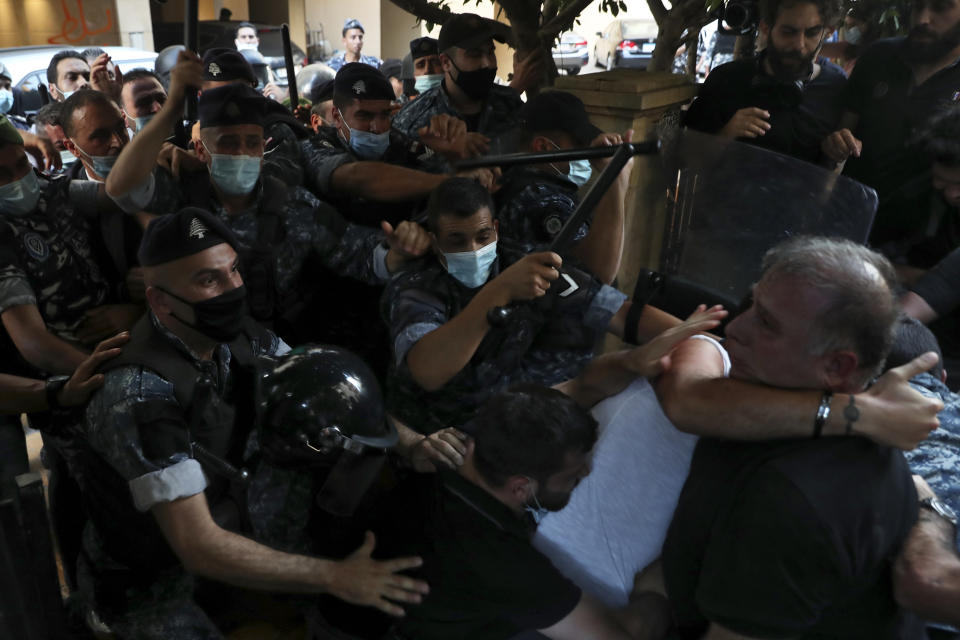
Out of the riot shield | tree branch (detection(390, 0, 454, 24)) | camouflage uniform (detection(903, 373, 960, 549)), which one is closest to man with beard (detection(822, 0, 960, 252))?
the riot shield

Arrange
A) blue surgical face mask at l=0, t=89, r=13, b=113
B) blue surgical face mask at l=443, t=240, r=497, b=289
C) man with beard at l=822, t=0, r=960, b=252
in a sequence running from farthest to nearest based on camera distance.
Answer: blue surgical face mask at l=0, t=89, r=13, b=113, man with beard at l=822, t=0, r=960, b=252, blue surgical face mask at l=443, t=240, r=497, b=289

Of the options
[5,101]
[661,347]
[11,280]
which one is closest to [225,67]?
[11,280]

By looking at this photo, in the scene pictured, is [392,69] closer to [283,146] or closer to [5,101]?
[5,101]

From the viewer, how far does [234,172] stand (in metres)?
3.10

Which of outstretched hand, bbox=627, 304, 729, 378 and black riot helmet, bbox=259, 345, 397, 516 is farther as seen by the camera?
black riot helmet, bbox=259, 345, 397, 516

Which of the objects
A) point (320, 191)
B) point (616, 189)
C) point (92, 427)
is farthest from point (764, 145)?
point (92, 427)

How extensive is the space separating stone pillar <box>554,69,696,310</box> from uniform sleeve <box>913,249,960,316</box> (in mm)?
1108

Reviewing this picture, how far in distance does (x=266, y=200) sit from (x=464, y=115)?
1137 millimetres

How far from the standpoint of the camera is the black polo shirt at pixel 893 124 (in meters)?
3.31

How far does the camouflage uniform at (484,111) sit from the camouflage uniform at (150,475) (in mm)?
1736

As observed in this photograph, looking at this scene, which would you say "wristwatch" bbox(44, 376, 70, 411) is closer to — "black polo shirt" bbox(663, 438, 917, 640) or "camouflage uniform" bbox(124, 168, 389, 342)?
"camouflage uniform" bbox(124, 168, 389, 342)

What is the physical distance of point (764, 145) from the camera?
362cm

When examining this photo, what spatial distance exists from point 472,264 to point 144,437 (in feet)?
3.61

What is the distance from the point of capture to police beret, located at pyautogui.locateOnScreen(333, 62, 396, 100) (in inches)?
136
